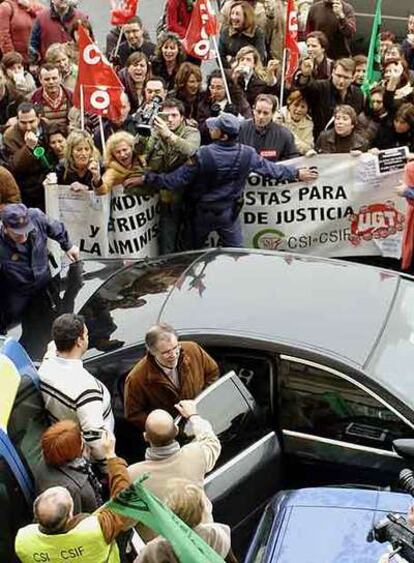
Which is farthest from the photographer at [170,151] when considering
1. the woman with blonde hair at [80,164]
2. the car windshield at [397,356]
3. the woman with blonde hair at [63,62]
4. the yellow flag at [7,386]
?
the yellow flag at [7,386]

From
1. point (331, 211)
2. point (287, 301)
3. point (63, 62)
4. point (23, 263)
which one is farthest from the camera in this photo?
point (63, 62)

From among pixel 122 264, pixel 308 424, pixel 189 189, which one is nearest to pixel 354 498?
pixel 308 424

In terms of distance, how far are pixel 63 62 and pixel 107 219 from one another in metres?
2.69

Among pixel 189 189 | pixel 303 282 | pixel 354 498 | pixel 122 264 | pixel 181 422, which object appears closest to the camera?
pixel 354 498

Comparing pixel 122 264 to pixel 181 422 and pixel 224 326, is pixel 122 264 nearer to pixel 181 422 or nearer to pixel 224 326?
pixel 224 326

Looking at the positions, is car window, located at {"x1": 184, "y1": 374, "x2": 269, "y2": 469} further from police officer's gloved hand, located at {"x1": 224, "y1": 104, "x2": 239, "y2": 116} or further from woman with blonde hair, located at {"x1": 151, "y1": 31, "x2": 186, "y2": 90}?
woman with blonde hair, located at {"x1": 151, "y1": 31, "x2": 186, "y2": 90}

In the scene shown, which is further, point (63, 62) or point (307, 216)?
point (63, 62)

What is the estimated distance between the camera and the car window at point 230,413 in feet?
A: 18.4

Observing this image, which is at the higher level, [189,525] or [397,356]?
[397,356]

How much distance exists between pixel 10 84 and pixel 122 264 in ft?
12.7

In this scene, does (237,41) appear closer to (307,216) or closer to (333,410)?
(307,216)

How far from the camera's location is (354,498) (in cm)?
508

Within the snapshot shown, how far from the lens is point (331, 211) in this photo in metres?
9.09

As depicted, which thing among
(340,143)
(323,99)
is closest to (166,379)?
(340,143)
